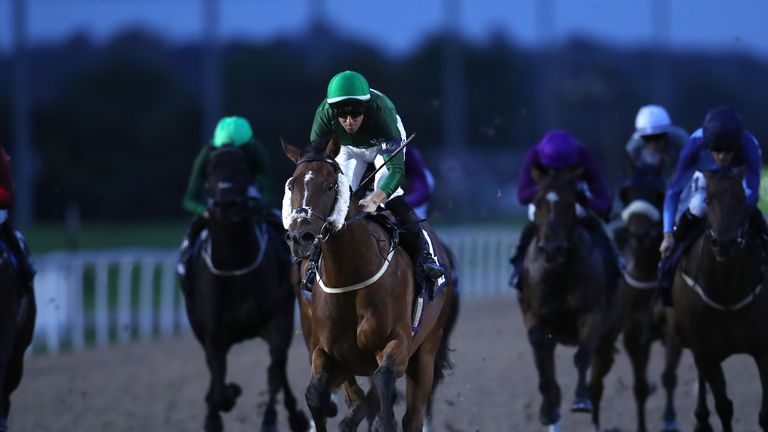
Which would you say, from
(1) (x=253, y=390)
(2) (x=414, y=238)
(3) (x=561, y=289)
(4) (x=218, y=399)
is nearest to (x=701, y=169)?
(3) (x=561, y=289)

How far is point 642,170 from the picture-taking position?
1140 cm

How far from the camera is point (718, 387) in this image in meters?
9.05

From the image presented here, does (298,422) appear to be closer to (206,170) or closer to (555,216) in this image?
(206,170)

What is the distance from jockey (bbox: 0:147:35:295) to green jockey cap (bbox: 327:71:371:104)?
2.61 metres

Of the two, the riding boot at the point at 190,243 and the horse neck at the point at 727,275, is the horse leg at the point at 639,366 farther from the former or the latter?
the riding boot at the point at 190,243

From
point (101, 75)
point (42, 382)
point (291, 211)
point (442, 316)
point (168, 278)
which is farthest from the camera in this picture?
point (101, 75)

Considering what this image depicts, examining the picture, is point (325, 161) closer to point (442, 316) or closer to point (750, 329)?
point (442, 316)

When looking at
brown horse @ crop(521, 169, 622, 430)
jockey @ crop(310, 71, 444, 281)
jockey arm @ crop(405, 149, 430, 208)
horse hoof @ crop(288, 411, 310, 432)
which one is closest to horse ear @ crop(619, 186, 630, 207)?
brown horse @ crop(521, 169, 622, 430)

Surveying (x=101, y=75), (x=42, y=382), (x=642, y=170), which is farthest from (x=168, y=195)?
(x=642, y=170)

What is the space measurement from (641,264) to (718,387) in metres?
2.24

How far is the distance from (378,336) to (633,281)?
4.28 meters

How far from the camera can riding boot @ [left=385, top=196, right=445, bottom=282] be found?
→ 26.2ft

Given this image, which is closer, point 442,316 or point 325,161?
point 325,161

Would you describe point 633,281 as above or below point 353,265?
below
